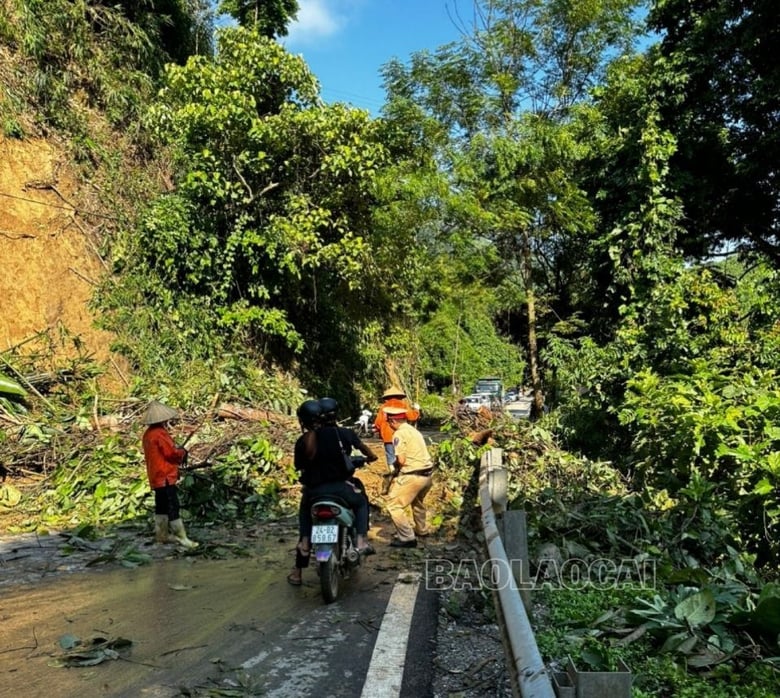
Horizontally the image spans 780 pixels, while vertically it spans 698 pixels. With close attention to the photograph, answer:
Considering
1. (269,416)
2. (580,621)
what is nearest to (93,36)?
(269,416)

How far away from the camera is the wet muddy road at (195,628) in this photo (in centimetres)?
362

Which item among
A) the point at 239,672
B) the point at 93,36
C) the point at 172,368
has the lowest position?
the point at 239,672

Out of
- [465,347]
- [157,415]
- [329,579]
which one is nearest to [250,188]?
[157,415]

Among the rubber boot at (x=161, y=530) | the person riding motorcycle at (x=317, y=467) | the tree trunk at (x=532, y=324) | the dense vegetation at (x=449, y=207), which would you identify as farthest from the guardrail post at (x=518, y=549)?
the tree trunk at (x=532, y=324)

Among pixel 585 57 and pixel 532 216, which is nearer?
pixel 532 216

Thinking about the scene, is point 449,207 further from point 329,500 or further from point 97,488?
point 329,500

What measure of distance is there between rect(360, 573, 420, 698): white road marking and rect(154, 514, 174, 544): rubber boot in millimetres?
2845

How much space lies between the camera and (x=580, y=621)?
394 centimetres

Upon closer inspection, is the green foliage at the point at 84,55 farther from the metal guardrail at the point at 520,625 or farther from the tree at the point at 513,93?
the metal guardrail at the point at 520,625

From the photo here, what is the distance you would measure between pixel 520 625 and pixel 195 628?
2.65m

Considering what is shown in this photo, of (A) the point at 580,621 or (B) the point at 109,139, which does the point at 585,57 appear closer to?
(B) the point at 109,139

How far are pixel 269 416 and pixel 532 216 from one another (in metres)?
10.4

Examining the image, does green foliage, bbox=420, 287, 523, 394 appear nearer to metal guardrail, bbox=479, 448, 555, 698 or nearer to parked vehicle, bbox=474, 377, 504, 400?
parked vehicle, bbox=474, 377, 504, 400

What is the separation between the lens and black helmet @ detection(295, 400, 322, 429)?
5645 millimetres
